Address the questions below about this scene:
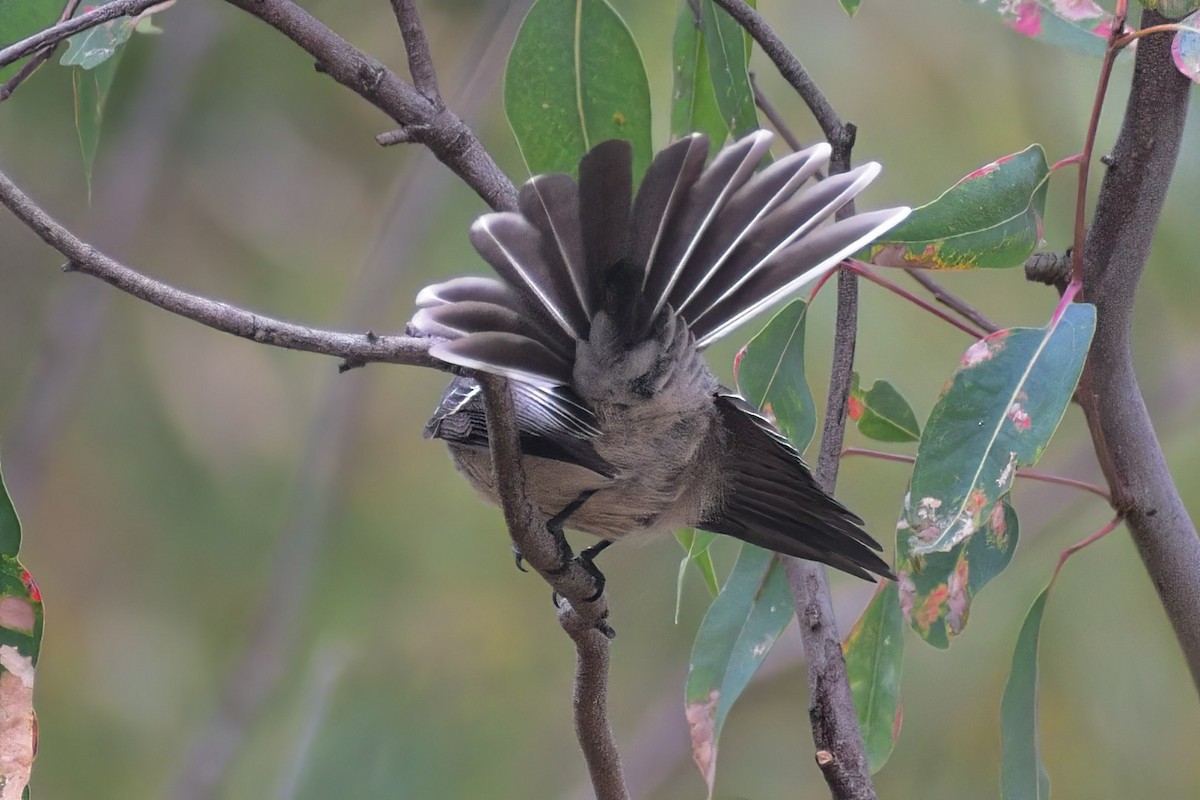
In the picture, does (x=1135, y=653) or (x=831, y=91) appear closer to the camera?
(x=1135, y=653)

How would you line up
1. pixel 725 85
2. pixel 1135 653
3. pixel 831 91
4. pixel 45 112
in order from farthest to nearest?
pixel 45 112
pixel 831 91
pixel 1135 653
pixel 725 85

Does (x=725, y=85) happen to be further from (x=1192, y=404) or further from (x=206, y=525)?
(x=206, y=525)

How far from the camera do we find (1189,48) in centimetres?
128

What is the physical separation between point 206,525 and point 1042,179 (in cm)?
402

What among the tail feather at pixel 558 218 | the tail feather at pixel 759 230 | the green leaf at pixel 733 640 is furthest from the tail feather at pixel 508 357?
the green leaf at pixel 733 640

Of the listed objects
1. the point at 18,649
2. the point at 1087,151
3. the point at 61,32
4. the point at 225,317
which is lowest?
the point at 18,649

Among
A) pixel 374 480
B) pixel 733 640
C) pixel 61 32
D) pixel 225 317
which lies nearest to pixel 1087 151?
pixel 733 640

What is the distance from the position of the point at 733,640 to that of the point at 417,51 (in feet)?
3.35

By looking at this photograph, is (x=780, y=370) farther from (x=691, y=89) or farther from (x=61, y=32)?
(x=61, y=32)

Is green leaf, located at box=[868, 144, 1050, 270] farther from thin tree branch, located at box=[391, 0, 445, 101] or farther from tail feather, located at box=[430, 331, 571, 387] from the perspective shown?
thin tree branch, located at box=[391, 0, 445, 101]

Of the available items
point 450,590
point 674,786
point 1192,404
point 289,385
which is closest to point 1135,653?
point 1192,404

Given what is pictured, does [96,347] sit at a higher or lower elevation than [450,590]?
higher

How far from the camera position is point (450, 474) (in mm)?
4613

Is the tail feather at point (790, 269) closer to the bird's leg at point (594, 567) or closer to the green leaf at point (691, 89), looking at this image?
the bird's leg at point (594, 567)
